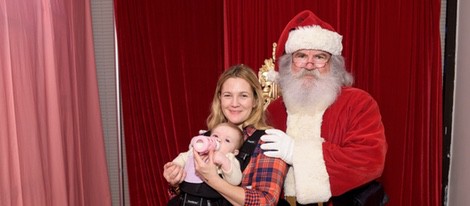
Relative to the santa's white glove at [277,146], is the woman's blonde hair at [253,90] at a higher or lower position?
higher

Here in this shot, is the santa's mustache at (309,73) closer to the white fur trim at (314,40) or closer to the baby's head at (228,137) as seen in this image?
the white fur trim at (314,40)

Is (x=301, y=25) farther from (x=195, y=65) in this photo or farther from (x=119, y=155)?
(x=119, y=155)

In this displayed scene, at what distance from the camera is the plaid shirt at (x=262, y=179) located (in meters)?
1.33

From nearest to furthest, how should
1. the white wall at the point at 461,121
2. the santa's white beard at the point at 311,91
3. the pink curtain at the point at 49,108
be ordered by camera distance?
1. the pink curtain at the point at 49,108
2. the santa's white beard at the point at 311,91
3. the white wall at the point at 461,121

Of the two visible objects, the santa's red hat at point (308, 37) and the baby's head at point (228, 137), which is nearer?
the baby's head at point (228, 137)

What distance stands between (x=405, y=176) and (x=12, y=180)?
2057 millimetres

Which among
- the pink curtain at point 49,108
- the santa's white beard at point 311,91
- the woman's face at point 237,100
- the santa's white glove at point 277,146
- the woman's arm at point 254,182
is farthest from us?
the santa's white beard at point 311,91

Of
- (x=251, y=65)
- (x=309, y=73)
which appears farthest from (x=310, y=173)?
(x=251, y=65)

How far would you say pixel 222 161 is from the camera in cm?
135

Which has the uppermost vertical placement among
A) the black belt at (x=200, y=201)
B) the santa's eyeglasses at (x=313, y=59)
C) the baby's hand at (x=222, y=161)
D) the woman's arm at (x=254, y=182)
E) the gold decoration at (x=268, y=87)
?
the santa's eyeglasses at (x=313, y=59)

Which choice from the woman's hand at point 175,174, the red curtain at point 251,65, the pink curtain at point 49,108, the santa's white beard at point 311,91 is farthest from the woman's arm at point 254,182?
the red curtain at point 251,65

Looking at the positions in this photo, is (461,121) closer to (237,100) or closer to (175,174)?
(237,100)

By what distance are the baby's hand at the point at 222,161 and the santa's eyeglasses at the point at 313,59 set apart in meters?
0.71

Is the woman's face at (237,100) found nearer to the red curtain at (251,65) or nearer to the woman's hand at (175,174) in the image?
the woman's hand at (175,174)
